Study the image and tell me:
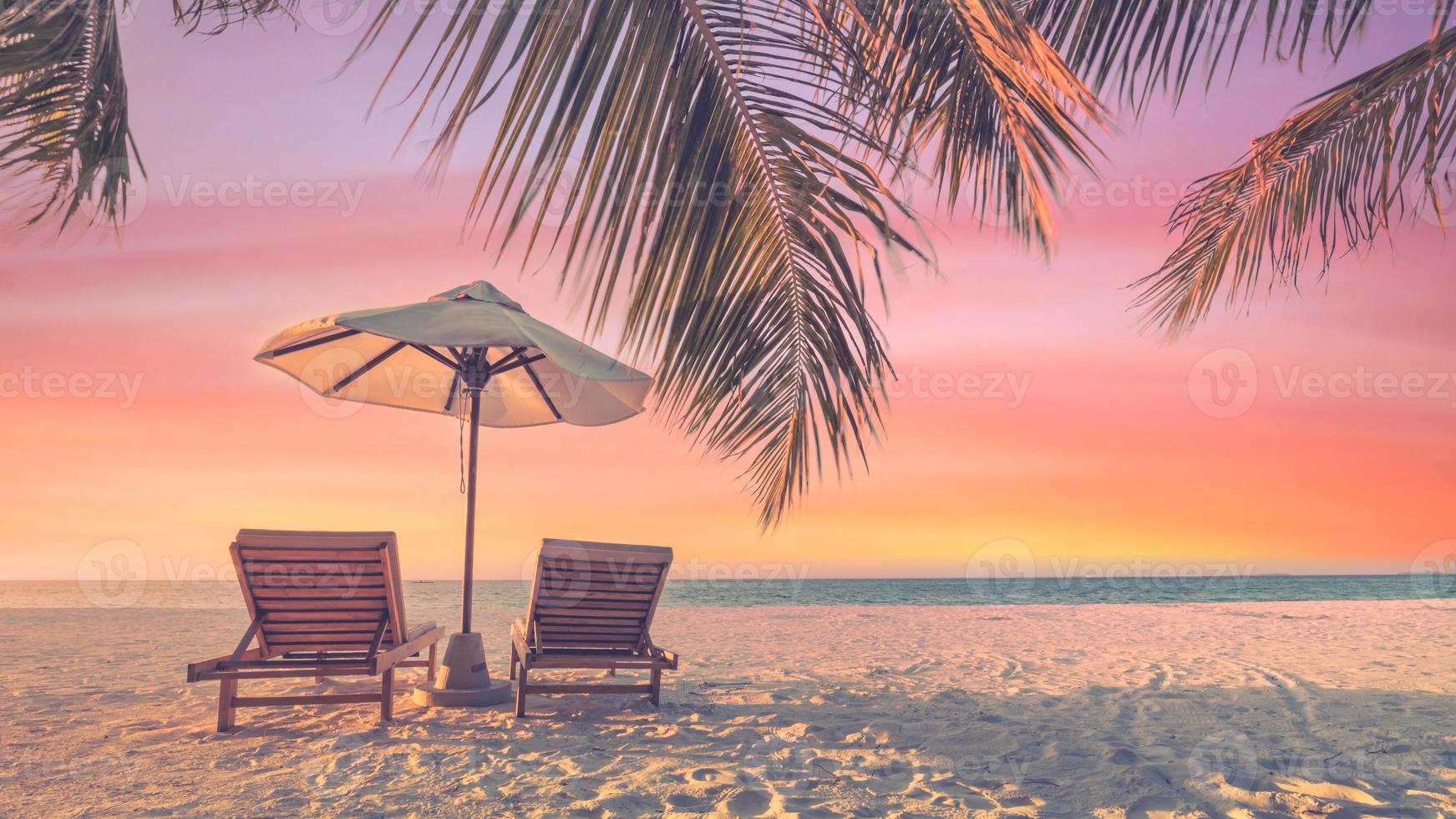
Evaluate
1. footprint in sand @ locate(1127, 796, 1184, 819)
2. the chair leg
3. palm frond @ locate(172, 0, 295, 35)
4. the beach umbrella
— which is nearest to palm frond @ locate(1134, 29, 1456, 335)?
footprint in sand @ locate(1127, 796, 1184, 819)

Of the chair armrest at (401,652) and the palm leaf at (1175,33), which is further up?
the palm leaf at (1175,33)

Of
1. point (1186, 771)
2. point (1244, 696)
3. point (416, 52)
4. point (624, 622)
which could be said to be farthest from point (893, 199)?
point (1244, 696)

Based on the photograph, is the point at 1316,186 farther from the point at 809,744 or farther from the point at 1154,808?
the point at 809,744

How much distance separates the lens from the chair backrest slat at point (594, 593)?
4109 mm

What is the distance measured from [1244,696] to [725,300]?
4165mm

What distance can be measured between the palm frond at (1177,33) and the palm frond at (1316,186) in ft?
1.61

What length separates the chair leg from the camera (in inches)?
145

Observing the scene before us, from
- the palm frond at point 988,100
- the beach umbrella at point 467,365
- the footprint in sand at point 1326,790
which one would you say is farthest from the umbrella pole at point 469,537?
the footprint in sand at point 1326,790

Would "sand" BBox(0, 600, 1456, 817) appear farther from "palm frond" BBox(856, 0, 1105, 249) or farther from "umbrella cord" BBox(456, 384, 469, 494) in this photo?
"palm frond" BBox(856, 0, 1105, 249)

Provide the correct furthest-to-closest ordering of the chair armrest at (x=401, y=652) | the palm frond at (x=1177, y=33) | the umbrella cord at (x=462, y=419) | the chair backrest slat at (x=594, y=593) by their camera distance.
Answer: the umbrella cord at (x=462, y=419)
the chair backrest slat at (x=594, y=593)
the chair armrest at (x=401, y=652)
the palm frond at (x=1177, y=33)

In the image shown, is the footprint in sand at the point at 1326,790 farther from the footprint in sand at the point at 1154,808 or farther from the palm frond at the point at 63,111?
the palm frond at the point at 63,111

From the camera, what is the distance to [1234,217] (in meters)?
4.25

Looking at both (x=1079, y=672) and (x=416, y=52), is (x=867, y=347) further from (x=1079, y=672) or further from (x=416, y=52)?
(x=1079, y=672)

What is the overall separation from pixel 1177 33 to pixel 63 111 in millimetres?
3649
